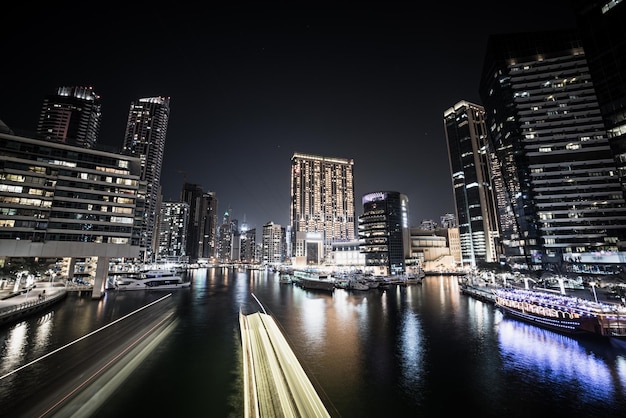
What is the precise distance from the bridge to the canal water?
256 cm

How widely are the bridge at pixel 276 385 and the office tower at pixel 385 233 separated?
146 m

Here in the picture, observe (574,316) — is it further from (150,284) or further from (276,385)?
(150,284)

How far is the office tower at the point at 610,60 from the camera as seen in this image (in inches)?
2908

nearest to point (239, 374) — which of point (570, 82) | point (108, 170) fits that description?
point (108, 170)

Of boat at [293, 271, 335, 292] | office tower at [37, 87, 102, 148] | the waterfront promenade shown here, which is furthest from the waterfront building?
office tower at [37, 87, 102, 148]

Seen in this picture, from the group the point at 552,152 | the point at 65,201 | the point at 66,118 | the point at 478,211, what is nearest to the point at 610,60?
the point at 552,152

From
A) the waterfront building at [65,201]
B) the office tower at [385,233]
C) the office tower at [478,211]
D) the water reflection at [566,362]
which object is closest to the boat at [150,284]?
the waterfront building at [65,201]

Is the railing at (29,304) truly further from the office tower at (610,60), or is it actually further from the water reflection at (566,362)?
the office tower at (610,60)

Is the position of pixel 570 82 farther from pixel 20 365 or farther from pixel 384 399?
pixel 20 365

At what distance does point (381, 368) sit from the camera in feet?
77.6

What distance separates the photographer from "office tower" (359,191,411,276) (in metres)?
161

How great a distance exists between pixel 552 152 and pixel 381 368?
11664cm

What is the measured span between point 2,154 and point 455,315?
92.8 m

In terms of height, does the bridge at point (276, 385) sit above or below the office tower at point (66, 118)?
below
